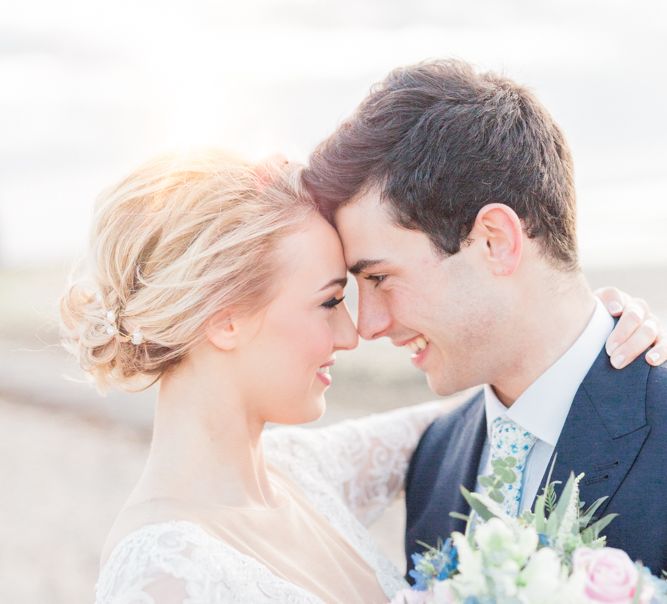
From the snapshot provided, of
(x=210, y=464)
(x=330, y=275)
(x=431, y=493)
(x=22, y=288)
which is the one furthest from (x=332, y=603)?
(x=22, y=288)

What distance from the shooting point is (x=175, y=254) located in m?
2.76

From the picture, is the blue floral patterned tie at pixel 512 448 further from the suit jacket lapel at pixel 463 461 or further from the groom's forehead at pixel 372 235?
the groom's forehead at pixel 372 235

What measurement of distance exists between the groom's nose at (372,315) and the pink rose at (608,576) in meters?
1.50

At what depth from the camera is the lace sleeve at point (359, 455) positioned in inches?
139

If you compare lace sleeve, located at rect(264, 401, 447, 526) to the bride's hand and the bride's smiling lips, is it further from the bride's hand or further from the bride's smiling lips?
the bride's hand

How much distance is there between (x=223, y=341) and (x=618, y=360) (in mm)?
1352

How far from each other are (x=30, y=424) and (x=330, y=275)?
387 inches

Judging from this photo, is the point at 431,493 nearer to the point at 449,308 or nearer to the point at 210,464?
the point at 449,308

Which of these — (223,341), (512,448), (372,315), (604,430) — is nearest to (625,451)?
(604,430)

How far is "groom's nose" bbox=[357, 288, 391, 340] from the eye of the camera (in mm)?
3230

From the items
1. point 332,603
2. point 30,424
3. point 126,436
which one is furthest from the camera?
point 30,424

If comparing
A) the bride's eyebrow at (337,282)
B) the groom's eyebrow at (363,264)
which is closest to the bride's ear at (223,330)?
the bride's eyebrow at (337,282)

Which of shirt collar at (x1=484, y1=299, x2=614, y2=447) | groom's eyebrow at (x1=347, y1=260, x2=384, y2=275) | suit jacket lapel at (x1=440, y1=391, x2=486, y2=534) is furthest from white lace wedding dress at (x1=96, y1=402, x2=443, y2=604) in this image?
groom's eyebrow at (x1=347, y1=260, x2=384, y2=275)

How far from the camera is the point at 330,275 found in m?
2.97
